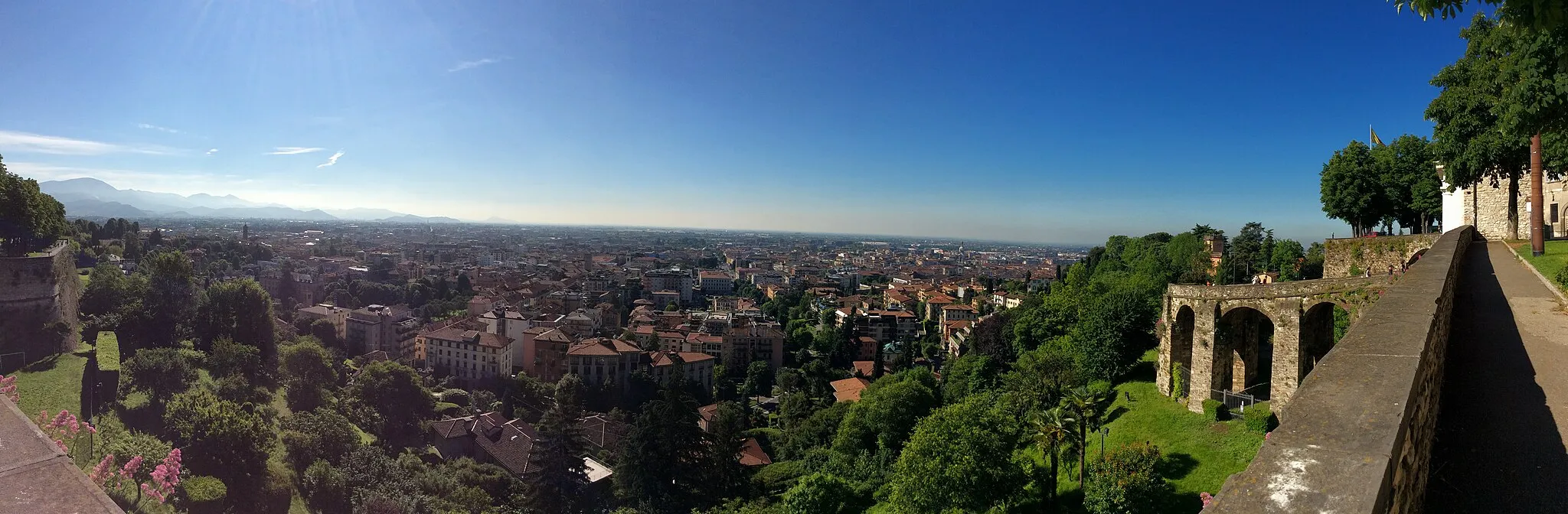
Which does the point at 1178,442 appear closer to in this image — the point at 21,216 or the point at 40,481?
the point at 40,481

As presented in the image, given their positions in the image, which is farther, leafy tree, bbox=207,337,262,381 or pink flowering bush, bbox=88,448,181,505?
leafy tree, bbox=207,337,262,381

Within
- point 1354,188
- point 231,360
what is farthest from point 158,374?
point 1354,188

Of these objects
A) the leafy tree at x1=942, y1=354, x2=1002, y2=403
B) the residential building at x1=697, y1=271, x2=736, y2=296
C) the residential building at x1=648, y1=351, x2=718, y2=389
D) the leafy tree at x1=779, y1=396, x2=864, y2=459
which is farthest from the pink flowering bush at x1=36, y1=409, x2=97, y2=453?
the residential building at x1=697, y1=271, x2=736, y2=296

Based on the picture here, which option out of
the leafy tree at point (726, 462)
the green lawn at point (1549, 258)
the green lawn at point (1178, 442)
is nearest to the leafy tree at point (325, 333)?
the leafy tree at point (726, 462)

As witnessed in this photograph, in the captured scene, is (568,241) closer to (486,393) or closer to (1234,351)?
(486,393)

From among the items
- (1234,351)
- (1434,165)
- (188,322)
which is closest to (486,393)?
(188,322)

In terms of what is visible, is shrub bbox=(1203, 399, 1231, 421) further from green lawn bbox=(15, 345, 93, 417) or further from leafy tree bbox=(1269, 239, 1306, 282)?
green lawn bbox=(15, 345, 93, 417)
